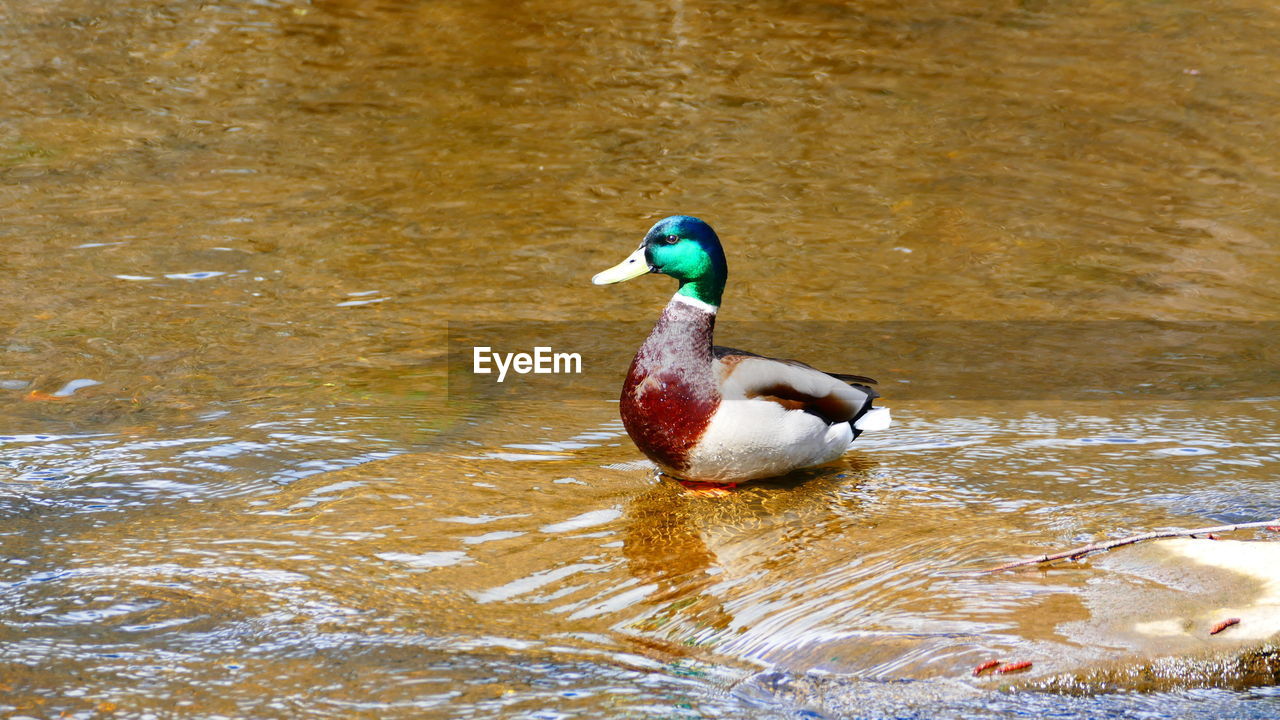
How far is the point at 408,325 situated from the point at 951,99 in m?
5.54

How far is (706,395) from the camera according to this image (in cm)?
486

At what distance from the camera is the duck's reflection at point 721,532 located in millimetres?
4262

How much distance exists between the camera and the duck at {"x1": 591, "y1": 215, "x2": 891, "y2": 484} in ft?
15.9

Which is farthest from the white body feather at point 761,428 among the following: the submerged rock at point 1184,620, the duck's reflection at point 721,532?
the submerged rock at point 1184,620

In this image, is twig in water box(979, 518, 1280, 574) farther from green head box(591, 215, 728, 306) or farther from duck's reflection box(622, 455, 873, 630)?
green head box(591, 215, 728, 306)

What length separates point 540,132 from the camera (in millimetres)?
10180

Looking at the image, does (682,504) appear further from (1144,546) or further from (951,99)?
(951,99)

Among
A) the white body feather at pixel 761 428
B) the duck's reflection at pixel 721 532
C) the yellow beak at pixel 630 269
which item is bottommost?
the duck's reflection at pixel 721 532

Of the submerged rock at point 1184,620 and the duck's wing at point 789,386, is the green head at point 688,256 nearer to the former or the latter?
the duck's wing at point 789,386

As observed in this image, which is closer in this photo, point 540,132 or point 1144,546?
point 1144,546

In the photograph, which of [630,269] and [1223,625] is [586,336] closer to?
[630,269]

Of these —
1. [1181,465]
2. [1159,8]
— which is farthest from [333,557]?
[1159,8]

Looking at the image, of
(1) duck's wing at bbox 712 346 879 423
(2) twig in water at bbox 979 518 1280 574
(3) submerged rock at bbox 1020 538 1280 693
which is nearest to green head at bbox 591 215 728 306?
(1) duck's wing at bbox 712 346 879 423

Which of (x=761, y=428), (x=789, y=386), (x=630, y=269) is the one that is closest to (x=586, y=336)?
(x=630, y=269)
